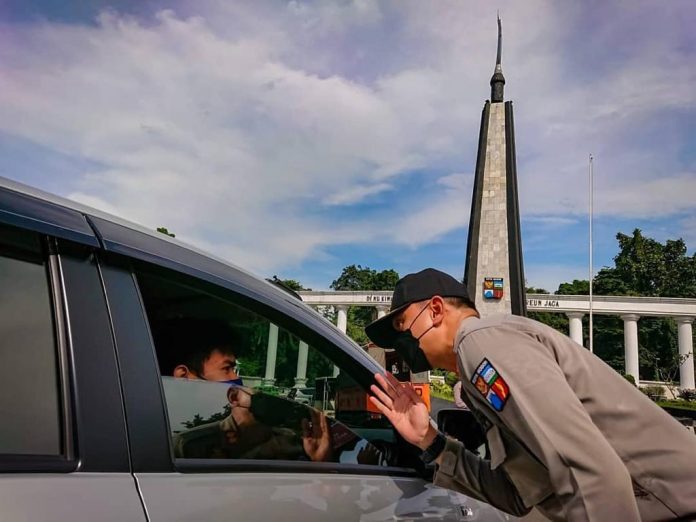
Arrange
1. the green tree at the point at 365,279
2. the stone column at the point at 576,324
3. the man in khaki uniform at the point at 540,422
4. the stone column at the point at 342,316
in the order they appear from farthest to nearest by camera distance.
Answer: the green tree at the point at 365,279 < the stone column at the point at 342,316 < the stone column at the point at 576,324 < the man in khaki uniform at the point at 540,422

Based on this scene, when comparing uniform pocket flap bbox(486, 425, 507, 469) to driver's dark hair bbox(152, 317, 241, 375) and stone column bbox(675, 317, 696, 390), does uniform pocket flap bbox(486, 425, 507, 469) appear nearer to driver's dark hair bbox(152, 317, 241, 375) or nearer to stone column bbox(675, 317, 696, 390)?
driver's dark hair bbox(152, 317, 241, 375)

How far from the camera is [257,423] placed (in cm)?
156

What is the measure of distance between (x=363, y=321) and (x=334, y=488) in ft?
115

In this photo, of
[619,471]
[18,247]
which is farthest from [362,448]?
[18,247]

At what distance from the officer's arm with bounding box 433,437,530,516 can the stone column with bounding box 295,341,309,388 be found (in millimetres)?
493

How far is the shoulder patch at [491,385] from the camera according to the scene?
129 cm

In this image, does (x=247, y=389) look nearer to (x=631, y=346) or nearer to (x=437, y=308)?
(x=437, y=308)

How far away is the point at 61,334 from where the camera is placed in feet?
3.59

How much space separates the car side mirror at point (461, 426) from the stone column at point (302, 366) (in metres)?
0.53

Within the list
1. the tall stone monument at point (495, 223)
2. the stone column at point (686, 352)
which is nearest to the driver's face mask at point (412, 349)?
the tall stone monument at point (495, 223)

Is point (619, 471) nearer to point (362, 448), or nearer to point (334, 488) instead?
point (334, 488)

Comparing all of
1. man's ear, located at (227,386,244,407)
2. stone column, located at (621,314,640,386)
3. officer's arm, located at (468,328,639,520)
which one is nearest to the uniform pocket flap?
officer's arm, located at (468,328,639,520)

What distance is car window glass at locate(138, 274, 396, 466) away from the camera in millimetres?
1340

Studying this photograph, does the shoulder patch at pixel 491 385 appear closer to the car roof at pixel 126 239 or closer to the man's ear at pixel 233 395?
the car roof at pixel 126 239
